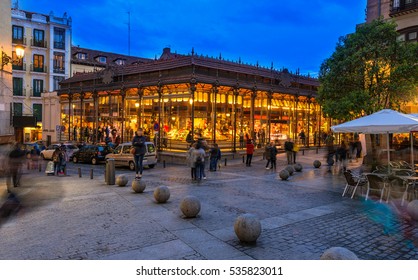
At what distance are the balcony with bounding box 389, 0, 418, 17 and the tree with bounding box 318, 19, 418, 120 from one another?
5491 millimetres

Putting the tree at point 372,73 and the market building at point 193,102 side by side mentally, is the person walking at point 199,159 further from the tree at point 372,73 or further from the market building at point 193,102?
the market building at point 193,102

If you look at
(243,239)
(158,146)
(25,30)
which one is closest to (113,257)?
(243,239)

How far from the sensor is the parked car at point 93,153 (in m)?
25.7

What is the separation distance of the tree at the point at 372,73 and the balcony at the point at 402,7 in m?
5.49

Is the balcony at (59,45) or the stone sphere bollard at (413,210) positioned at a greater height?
the balcony at (59,45)

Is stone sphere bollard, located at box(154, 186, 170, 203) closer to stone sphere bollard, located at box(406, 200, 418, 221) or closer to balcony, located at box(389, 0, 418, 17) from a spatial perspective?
stone sphere bollard, located at box(406, 200, 418, 221)

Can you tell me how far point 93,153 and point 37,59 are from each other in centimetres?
2714

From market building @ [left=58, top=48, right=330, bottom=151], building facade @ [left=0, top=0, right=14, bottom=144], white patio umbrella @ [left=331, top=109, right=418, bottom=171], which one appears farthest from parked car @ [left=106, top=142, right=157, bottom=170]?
white patio umbrella @ [left=331, top=109, right=418, bottom=171]

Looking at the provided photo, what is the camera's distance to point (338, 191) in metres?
12.6

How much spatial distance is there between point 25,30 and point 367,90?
142 feet

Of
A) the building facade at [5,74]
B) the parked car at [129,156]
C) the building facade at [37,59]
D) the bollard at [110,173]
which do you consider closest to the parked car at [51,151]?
the parked car at [129,156]

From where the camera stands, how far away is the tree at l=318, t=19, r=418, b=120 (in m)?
17.7

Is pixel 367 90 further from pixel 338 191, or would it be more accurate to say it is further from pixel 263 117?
pixel 263 117

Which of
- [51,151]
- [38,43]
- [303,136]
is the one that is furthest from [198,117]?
[38,43]
